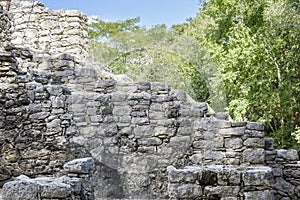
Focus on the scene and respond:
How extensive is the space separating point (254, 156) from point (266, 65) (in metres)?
7.47

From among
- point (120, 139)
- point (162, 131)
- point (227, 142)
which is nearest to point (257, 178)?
point (227, 142)

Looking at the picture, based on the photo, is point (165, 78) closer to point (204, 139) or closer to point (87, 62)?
point (87, 62)

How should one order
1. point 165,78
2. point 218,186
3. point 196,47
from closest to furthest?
point 218,186
point 165,78
point 196,47

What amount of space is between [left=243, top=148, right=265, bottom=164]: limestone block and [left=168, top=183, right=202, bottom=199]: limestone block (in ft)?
11.6

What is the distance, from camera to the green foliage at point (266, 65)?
1327 centimetres

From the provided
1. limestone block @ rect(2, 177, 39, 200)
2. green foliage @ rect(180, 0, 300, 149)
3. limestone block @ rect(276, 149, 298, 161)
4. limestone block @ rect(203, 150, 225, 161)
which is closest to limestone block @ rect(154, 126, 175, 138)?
limestone block @ rect(203, 150, 225, 161)

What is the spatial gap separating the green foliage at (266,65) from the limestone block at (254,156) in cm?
647

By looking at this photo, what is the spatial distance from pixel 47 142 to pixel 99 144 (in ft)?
3.28

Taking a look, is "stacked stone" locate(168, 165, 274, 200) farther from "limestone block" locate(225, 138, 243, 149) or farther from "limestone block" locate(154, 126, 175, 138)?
"limestone block" locate(154, 126, 175, 138)

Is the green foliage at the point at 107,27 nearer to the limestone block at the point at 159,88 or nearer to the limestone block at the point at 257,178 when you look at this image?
the limestone block at the point at 159,88

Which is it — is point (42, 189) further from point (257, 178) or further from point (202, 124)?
point (202, 124)

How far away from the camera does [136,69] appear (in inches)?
725

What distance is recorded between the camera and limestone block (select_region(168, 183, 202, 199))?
11.6 ft

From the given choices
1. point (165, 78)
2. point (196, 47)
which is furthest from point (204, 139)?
point (196, 47)
